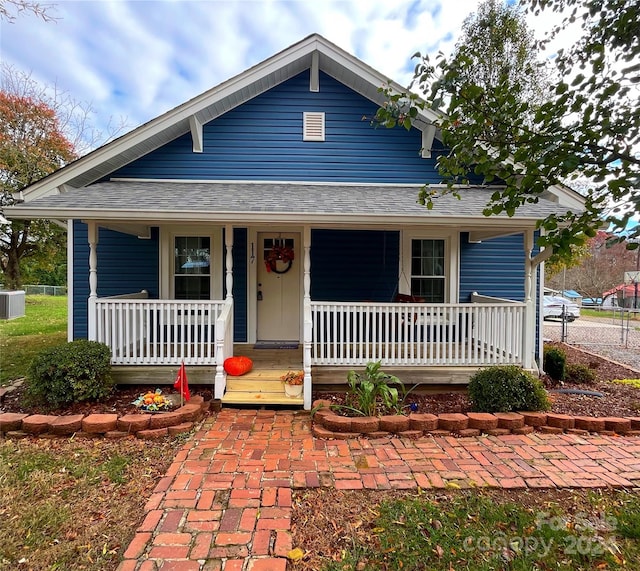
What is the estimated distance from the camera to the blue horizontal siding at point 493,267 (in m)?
7.13

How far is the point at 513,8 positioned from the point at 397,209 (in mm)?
12959

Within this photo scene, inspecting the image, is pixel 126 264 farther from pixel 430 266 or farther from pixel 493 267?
pixel 493 267

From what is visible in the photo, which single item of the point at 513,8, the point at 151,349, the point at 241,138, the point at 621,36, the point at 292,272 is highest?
the point at 513,8

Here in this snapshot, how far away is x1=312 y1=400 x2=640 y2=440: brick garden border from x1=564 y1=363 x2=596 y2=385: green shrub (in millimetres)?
2203

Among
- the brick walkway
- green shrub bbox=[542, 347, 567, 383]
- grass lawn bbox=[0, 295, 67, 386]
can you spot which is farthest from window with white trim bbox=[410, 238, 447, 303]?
grass lawn bbox=[0, 295, 67, 386]

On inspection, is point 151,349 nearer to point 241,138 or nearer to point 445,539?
point 241,138

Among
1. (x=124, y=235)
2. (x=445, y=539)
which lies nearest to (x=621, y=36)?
(x=445, y=539)

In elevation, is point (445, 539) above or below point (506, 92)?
below

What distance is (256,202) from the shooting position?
17.6ft

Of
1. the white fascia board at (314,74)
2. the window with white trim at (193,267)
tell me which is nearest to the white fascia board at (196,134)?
the window with white trim at (193,267)

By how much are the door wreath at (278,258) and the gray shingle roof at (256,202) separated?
3.57 ft

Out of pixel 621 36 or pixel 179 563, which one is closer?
pixel 179 563

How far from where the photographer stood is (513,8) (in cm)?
1288

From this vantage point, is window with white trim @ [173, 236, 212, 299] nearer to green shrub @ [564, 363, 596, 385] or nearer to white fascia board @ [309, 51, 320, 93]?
white fascia board @ [309, 51, 320, 93]
